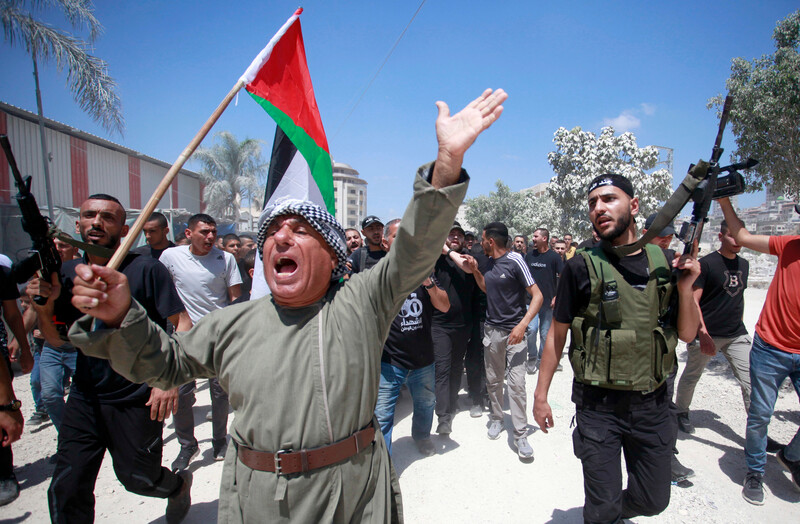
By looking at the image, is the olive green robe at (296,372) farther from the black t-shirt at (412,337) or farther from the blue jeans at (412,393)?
the black t-shirt at (412,337)

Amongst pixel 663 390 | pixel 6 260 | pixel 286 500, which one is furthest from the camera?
pixel 6 260

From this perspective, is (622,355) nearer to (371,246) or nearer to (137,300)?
(371,246)

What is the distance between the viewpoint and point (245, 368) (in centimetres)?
166

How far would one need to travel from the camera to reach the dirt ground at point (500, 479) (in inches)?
130

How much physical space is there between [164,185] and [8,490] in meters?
3.59

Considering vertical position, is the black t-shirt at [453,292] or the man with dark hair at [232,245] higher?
the man with dark hair at [232,245]

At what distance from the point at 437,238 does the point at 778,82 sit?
788cm

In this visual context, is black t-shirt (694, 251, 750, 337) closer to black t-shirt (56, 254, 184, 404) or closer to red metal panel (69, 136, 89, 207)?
black t-shirt (56, 254, 184, 404)

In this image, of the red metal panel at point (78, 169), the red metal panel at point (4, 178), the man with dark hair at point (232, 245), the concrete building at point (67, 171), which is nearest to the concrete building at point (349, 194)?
the concrete building at point (67, 171)

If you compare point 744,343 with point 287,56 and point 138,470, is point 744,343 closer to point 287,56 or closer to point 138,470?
point 287,56

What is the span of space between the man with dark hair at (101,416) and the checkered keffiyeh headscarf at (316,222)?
5.07ft

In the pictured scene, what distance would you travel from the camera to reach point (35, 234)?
235 cm

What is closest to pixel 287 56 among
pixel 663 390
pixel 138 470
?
pixel 138 470

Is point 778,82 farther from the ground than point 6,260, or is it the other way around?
point 778,82
